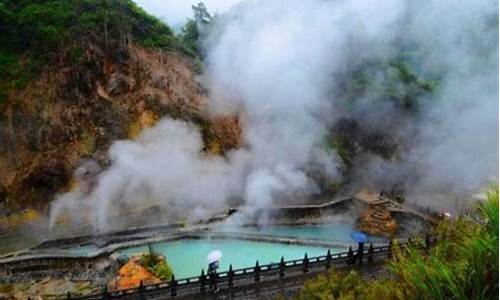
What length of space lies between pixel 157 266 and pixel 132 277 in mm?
1029

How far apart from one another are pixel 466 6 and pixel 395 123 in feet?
51.5

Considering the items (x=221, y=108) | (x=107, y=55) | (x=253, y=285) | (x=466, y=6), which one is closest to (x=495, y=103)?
(x=466, y=6)

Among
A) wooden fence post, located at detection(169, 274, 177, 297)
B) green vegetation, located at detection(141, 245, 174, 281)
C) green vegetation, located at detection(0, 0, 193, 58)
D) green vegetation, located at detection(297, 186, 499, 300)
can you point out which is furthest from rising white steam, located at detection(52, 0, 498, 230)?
green vegetation, located at detection(297, 186, 499, 300)

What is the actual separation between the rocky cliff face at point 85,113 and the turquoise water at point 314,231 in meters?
6.87

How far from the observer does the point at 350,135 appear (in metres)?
31.2

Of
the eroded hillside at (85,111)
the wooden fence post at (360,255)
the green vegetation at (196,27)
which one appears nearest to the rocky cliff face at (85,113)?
the eroded hillside at (85,111)

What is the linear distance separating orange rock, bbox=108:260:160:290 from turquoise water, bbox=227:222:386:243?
6746 mm

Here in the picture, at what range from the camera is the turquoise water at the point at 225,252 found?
55.0ft

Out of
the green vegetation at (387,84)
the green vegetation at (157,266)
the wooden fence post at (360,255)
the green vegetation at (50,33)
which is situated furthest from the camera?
the green vegetation at (387,84)

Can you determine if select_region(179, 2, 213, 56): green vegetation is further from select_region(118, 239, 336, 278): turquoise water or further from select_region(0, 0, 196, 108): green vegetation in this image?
select_region(118, 239, 336, 278): turquoise water

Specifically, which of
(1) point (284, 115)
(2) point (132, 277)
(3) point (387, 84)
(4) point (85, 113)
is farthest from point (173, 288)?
(3) point (387, 84)

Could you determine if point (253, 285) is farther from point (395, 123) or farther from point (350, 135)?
point (395, 123)

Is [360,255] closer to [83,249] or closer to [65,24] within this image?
[83,249]

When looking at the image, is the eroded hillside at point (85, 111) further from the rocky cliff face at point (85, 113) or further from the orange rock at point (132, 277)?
the orange rock at point (132, 277)
